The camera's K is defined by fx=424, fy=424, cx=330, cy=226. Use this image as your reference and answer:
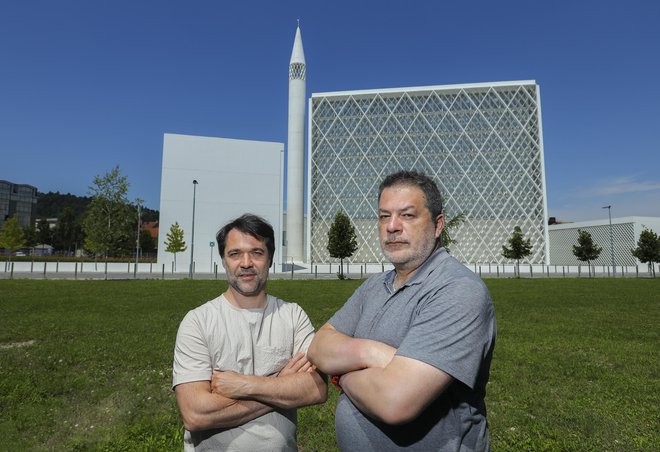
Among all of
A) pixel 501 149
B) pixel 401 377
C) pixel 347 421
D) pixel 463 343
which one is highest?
pixel 501 149

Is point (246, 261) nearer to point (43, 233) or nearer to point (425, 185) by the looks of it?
point (425, 185)

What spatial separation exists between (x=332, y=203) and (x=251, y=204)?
2005cm

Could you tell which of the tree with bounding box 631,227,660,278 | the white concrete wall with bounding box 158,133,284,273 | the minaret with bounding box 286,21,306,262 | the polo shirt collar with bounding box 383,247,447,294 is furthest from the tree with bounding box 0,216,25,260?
the tree with bounding box 631,227,660,278

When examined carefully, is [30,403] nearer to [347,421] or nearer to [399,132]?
[347,421]

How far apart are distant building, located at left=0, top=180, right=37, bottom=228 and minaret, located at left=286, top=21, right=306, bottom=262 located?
7467 centimetres

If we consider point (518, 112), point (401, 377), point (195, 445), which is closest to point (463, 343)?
point (401, 377)

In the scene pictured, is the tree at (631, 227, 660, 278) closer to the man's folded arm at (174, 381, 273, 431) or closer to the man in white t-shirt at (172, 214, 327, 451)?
the man in white t-shirt at (172, 214, 327, 451)

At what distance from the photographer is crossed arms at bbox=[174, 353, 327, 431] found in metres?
2.11

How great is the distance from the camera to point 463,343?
1.71 metres

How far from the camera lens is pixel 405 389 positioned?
169 cm

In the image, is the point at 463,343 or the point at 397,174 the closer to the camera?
the point at 463,343

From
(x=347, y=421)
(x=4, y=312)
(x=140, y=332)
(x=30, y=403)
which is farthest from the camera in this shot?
(x=4, y=312)

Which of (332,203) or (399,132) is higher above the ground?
(399,132)

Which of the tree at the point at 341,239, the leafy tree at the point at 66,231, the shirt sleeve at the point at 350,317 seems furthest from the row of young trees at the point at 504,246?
the leafy tree at the point at 66,231
